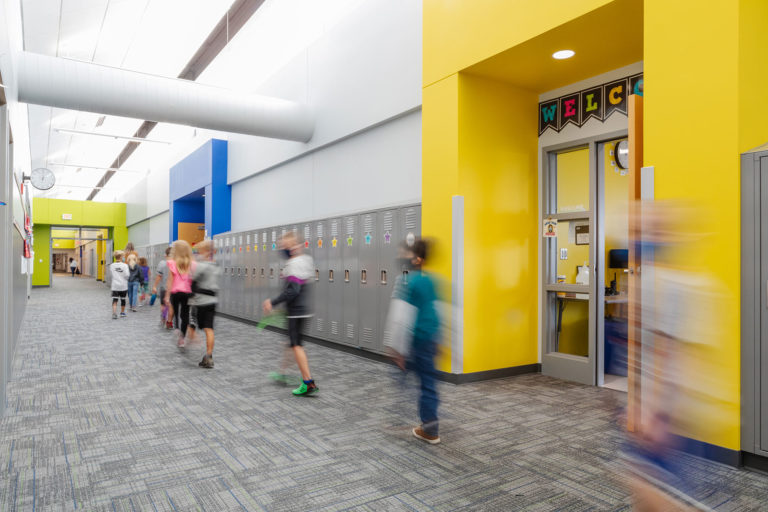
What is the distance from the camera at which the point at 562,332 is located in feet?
19.4

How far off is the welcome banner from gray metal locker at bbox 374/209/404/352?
6.83 ft

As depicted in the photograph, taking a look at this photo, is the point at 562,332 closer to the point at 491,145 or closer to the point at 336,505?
the point at 491,145

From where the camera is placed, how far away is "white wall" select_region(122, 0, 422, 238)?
680cm

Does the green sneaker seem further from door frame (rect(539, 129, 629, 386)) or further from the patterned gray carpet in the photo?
door frame (rect(539, 129, 629, 386))

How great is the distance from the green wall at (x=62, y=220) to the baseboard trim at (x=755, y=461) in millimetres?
27145

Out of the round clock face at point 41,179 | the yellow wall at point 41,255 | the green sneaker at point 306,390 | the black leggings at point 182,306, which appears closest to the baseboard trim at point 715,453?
the green sneaker at point 306,390

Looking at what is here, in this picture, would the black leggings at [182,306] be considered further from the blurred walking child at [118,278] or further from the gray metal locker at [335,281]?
the blurred walking child at [118,278]

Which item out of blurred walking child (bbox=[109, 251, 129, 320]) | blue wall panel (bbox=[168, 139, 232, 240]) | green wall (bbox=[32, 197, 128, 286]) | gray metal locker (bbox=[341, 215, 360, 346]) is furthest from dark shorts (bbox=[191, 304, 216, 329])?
green wall (bbox=[32, 197, 128, 286])

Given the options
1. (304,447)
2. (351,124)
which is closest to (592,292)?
(304,447)

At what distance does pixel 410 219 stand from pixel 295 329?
2.09 m

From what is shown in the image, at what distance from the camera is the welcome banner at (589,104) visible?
16.6ft

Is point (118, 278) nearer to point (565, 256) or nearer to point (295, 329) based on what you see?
point (295, 329)

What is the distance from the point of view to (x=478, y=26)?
5.03 meters

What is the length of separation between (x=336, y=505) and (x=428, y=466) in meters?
0.73
